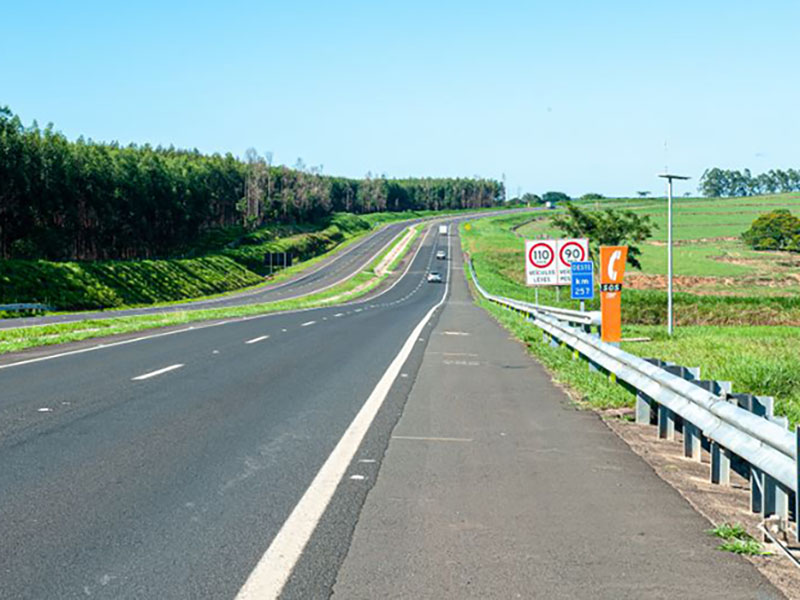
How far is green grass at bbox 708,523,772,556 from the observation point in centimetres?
529

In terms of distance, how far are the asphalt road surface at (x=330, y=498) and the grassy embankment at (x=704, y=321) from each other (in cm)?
289

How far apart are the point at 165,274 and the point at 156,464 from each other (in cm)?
7431

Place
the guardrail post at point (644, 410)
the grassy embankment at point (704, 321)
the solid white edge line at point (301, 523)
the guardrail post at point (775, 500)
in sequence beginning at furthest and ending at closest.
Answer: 1. the grassy embankment at point (704, 321)
2. the guardrail post at point (644, 410)
3. the guardrail post at point (775, 500)
4. the solid white edge line at point (301, 523)

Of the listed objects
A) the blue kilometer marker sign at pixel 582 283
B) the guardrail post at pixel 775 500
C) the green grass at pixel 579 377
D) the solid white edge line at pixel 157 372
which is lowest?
the green grass at pixel 579 377

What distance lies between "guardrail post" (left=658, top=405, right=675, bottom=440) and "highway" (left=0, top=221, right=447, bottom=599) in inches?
134

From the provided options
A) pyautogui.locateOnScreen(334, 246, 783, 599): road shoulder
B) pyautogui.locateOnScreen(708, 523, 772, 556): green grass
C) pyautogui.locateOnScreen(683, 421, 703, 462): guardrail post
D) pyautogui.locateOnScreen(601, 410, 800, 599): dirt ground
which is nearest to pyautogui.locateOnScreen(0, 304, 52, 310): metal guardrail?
pyautogui.locateOnScreen(334, 246, 783, 599): road shoulder

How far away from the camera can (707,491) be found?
22.7ft

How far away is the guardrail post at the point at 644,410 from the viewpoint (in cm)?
1008

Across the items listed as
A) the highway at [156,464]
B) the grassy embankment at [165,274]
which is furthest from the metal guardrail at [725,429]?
the grassy embankment at [165,274]

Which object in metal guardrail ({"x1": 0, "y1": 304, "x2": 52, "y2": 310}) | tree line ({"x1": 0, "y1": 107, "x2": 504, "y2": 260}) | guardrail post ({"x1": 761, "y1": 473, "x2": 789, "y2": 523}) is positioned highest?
tree line ({"x1": 0, "y1": 107, "x2": 504, "y2": 260})

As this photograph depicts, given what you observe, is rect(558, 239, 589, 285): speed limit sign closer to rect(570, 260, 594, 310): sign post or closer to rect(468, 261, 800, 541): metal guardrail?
rect(570, 260, 594, 310): sign post

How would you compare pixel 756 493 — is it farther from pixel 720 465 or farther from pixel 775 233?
pixel 775 233

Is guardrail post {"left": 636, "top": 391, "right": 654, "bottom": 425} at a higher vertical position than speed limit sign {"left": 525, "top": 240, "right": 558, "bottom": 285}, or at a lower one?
lower

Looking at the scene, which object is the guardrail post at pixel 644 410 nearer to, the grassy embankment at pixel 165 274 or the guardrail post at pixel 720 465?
the guardrail post at pixel 720 465
